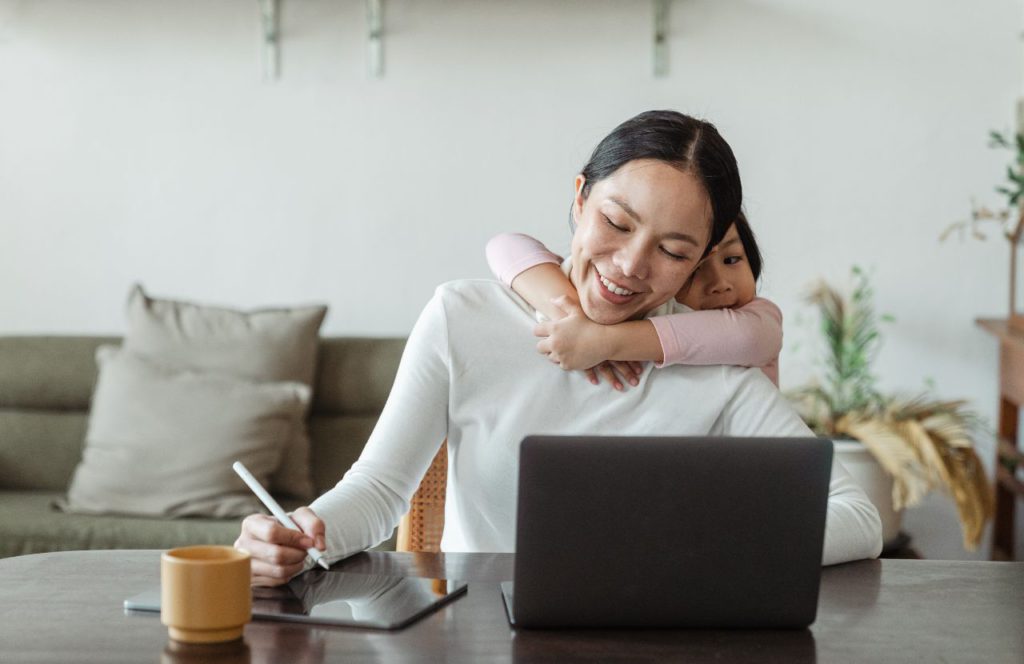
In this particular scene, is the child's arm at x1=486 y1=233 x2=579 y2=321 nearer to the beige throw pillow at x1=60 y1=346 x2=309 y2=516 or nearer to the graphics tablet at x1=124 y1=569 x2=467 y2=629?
the graphics tablet at x1=124 y1=569 x2=467 y2=629

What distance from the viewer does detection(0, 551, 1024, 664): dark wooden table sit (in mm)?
940

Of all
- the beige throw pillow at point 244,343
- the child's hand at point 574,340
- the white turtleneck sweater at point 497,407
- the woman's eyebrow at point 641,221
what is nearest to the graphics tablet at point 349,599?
the white turtleneck sweater at point 497,407

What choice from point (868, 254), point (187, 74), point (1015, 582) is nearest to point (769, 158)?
point (868, 254)

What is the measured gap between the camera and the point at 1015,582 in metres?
1.23

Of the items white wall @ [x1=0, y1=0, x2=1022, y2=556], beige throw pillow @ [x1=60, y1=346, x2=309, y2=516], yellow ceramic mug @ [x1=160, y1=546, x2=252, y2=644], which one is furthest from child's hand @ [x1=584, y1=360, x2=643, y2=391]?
white wall @ [x1=0, y1=0, x2=1022, y2=556]

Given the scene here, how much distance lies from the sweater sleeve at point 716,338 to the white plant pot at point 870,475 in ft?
4.75

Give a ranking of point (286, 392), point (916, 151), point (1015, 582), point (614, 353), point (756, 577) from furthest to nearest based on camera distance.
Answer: point (916, 151) < point (286, 392) < point (614, 353) < point (1015, 582) < point (756, 577)

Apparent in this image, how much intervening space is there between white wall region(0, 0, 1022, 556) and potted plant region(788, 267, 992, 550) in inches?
7.0

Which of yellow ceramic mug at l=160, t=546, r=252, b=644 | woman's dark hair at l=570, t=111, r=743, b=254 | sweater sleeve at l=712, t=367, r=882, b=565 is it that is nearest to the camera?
yellow ceramic mug at l=160, t=546, r=252, b=644

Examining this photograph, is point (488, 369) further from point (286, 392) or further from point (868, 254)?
point (868, 254)

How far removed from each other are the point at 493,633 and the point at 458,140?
92.8 inches

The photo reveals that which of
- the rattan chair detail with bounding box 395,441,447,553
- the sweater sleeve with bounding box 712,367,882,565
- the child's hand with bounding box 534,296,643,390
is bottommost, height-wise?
the rattan chair detail with bounding box 395,441,447,553

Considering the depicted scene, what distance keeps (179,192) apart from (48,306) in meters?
0.50

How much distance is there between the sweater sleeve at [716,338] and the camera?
143 cm
